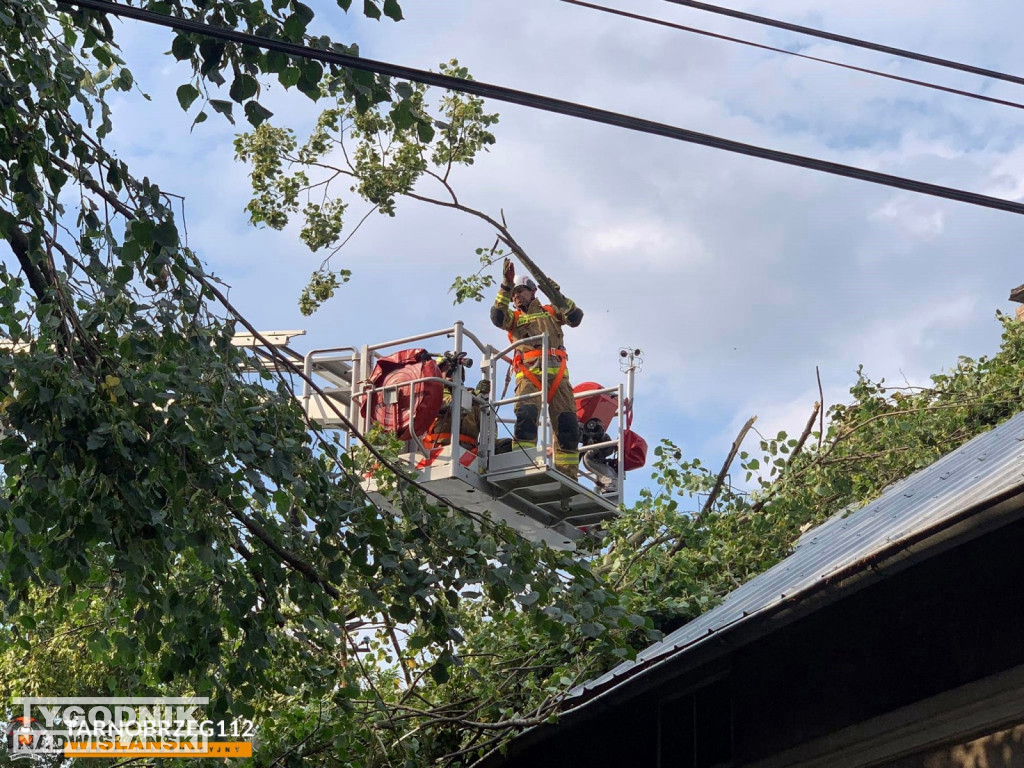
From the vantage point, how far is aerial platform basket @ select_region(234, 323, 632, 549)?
12148 millimetres

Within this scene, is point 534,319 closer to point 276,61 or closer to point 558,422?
point 558,422

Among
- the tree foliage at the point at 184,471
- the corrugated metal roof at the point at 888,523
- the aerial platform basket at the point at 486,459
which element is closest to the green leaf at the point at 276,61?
the tree foliage at the point at 184,471

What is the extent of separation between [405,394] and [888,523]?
22.4ft

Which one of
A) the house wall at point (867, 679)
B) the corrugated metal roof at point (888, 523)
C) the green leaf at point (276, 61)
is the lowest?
the house wall at point (867, 679)

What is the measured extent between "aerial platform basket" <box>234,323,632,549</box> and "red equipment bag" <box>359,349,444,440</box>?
28 mm

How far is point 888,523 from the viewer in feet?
19.1

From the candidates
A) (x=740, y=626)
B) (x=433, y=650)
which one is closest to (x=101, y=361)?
(x=433, y=650)

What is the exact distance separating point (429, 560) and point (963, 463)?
3208 mm

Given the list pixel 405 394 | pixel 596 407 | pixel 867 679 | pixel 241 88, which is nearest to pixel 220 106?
pixel 241 88

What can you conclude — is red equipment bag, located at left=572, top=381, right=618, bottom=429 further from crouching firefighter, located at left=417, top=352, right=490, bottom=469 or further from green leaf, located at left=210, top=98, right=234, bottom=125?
green leaf, located at left=210, top=98, right=234, bottom=125

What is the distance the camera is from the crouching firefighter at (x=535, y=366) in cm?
1252

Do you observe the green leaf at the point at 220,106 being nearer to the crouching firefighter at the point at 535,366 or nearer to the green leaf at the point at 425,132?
the green leaf at the point at 425,132

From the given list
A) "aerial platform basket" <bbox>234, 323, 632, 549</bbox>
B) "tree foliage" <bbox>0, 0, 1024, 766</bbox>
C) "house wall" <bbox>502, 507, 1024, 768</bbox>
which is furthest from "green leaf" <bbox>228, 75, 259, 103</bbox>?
"aerial platform basket" <bbox>234, 323, 632, 549</bbox>

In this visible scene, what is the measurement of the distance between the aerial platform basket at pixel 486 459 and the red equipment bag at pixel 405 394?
3cm
